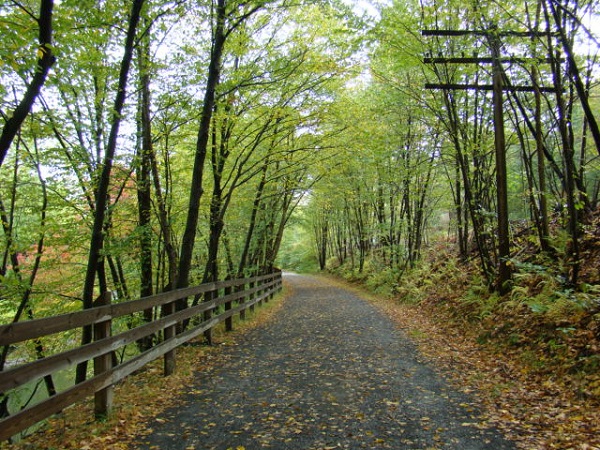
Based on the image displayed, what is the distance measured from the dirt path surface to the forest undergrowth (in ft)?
1.37

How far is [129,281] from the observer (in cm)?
952

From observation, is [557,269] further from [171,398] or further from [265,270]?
[265,270]

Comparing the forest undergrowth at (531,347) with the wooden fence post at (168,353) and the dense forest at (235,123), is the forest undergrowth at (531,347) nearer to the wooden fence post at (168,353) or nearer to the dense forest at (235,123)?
the dense forest at (235,123)

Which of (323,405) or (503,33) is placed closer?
(323,405)

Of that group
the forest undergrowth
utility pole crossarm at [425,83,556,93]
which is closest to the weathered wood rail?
the forest undergrowth

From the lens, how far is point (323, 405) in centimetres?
468

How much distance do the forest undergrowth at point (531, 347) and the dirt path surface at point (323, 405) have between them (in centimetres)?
42

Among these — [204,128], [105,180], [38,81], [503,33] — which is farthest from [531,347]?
[38,81]

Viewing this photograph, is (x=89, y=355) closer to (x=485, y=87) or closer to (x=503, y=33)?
(x=503, y=33)

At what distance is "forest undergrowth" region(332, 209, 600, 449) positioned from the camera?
403 centimetres

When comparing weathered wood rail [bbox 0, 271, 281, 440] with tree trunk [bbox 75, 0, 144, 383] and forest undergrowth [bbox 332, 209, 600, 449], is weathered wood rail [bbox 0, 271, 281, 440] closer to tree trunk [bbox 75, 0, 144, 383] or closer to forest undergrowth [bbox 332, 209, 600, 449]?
tree trunk [bbox 75, 0, 144, 383]

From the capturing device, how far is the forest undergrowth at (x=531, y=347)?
4.03 meters

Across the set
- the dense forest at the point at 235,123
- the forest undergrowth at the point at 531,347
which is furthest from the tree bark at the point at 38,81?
the forest undergrowth at the point at 531,347

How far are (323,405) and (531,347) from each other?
3.58 metres
